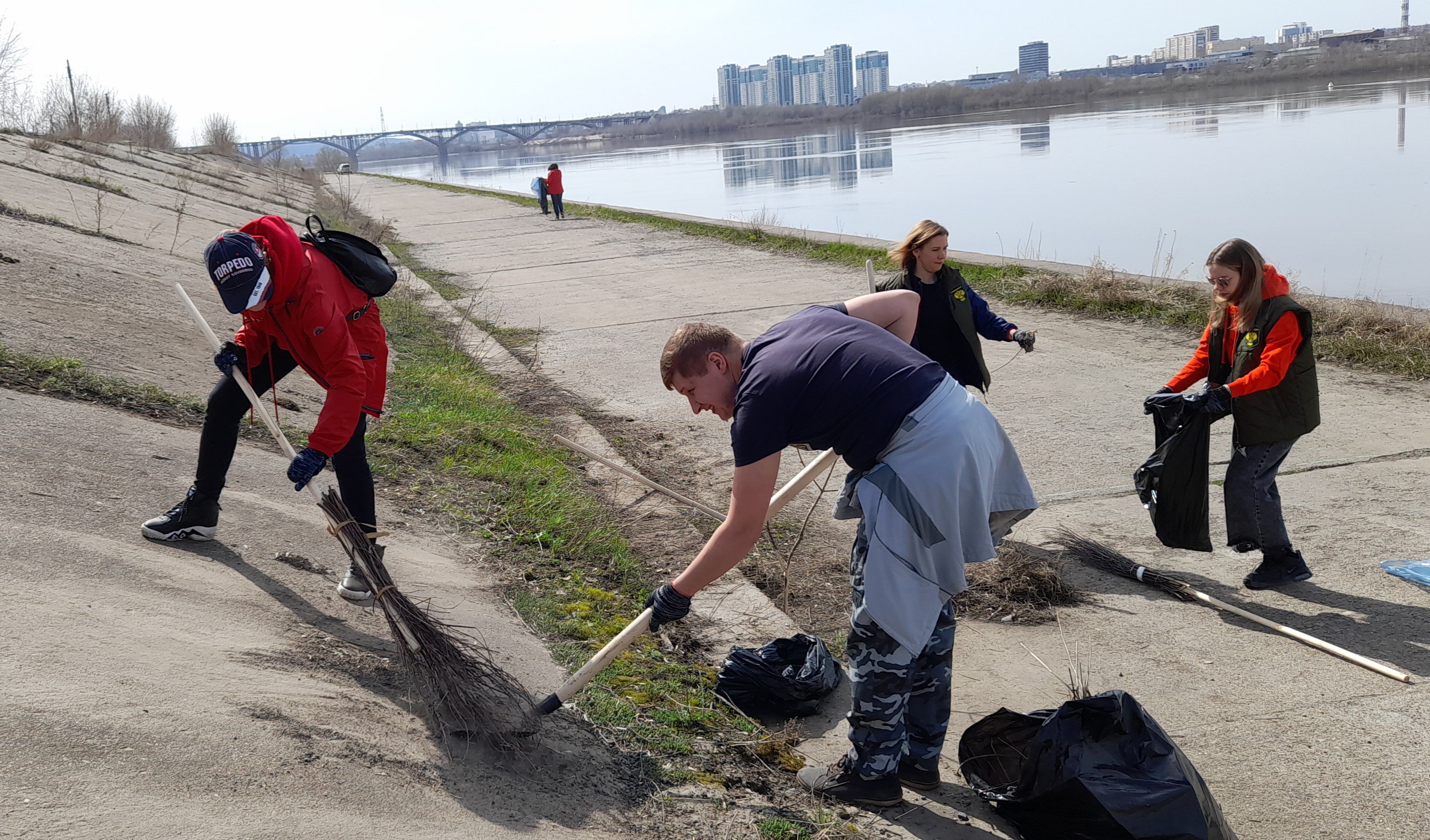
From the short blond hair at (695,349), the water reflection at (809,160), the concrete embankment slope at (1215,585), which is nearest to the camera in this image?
the short blond hair at (695,349)

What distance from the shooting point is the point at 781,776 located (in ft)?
11.0

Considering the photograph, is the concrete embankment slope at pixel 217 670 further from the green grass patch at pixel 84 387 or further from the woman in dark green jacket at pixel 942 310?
the woman in dark green jacket at pixel 942 310

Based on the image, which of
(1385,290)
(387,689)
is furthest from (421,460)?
(1385,290)

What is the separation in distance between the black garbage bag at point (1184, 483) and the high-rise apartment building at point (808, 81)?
19368 centimetres

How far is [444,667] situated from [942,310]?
3133 mm

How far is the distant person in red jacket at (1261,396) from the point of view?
14.1ft

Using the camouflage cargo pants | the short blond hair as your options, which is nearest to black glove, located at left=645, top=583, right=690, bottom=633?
the camouflage cargo pants

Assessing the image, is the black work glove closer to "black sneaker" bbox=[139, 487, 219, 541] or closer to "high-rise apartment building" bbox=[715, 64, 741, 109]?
"black sneaker" bbox=[139, 487, 219, 541]

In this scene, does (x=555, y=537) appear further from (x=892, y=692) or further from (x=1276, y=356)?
(x=1276, y=356)

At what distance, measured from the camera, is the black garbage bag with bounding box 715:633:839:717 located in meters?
3.70

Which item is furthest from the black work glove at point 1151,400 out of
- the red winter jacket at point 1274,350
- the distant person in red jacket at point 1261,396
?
the red winter jacket at point 1274,350

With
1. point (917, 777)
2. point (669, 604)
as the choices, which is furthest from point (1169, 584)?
point (669, 604)

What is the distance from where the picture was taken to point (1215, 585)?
460cm

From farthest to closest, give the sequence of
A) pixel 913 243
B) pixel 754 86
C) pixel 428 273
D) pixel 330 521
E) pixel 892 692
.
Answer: pixel 754 86
pixel 428 273
pixel 913 243
pixel 330 521
pixel 892 692
